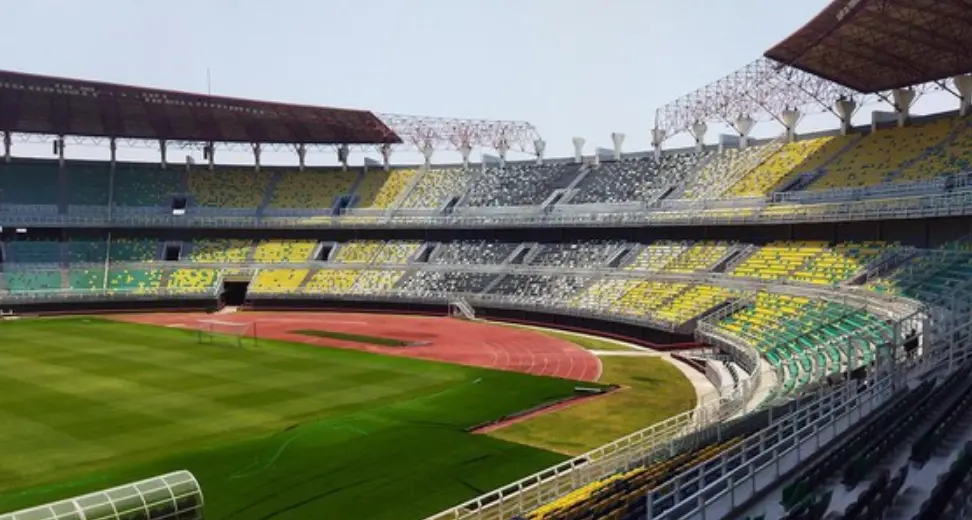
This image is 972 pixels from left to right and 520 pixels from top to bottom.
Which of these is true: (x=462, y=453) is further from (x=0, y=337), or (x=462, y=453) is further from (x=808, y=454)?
(x=0, y=337)

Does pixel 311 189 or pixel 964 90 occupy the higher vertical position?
pixel 964 90

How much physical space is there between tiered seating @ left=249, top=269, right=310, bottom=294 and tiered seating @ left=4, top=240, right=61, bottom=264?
1731cm

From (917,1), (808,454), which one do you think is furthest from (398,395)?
(917,1)

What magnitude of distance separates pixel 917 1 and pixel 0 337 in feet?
173

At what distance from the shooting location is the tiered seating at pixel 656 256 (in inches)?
2026

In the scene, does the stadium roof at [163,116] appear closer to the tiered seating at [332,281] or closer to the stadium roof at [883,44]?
the tiered seating at [332,281]

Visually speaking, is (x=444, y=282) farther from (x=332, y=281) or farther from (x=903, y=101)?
(x=903, y=101)

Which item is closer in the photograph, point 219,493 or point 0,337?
point 219,493

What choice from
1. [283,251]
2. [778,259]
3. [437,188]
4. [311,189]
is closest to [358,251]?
[283,251]

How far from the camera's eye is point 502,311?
55.8 m

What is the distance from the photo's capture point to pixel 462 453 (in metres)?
21.7

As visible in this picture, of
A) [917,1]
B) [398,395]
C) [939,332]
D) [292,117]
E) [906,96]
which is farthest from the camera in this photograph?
[292,117]

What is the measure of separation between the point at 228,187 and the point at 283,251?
35.1 ft

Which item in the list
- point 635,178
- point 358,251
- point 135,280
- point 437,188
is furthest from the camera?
point 437,188
